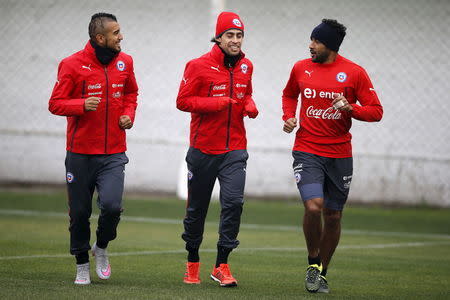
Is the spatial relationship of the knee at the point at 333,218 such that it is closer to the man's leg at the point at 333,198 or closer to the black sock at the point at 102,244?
the man's leg at the point at 333,198

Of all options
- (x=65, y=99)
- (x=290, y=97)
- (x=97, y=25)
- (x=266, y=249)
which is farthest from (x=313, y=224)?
(x=266, y=249)

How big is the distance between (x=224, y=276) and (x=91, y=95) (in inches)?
65.5

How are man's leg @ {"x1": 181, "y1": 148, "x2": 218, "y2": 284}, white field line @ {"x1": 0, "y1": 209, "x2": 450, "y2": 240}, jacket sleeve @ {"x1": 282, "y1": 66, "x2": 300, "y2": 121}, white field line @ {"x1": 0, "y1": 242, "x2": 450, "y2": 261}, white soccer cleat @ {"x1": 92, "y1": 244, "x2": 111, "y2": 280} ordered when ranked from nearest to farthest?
white soccer cleat @ {"x1": 92, "y1": 244, "x2": 111, "y2": 280}, man's leg @ {"x1": 181, "y1": 148, "x2": 218, "y2": 284}, jacket sleeve @ {"x1": 282, "y1": 66, "x2": 300, "y2": 121}, white field line @ {"x1": 0, "y1": 242, "x2": 450, "y2": 261}, white field line @ {"x1": 0, "y1": 209, "x2": 450, "y2": 240}

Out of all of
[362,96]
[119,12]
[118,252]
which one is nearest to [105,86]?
[362,96]

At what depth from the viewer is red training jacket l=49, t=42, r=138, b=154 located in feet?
23.3

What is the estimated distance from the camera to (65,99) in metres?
7.09

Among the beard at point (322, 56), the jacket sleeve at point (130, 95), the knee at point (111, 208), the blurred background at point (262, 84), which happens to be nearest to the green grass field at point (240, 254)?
the knee at point (111, 208)

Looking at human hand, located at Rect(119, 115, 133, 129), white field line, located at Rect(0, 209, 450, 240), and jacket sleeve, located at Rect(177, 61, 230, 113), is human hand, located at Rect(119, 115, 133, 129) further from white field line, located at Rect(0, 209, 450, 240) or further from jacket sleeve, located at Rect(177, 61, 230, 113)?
white field line, located at Rect(0, 209, 450, 240)

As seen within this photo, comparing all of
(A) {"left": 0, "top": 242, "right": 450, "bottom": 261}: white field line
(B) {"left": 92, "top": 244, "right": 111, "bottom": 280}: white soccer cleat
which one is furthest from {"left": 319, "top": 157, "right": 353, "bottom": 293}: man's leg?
(A) {"left": 0, "top": 242, "right": 450, "bottom": 261}: white field line

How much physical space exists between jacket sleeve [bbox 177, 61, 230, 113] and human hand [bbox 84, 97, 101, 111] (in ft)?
2.31

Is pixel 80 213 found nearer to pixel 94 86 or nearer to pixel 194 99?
pixel 94 86

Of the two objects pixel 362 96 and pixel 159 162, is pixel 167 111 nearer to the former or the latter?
pixel 159 162

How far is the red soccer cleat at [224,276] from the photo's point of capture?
24.0 ft

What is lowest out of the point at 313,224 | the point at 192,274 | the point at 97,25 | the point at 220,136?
the point at 192,274
